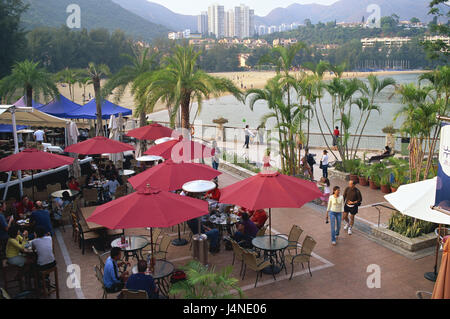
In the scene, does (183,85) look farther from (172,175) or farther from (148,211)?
(148,211)

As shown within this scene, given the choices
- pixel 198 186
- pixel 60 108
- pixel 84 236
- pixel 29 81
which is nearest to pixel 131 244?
pixel 84 236

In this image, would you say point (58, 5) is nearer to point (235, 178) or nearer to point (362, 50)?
point (362, 50)

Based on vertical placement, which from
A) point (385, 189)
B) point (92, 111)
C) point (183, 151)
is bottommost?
point (385, 189)

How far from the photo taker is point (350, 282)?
7.95m

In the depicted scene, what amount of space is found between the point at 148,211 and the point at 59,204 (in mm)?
5310

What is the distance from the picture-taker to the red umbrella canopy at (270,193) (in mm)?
7586

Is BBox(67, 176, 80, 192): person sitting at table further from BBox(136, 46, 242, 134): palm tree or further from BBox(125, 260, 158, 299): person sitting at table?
BBox(125, 260, 158, 299): person sitting at table

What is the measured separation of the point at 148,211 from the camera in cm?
685

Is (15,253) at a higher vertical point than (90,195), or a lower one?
higher

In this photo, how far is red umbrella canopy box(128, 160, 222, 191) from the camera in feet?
30.8

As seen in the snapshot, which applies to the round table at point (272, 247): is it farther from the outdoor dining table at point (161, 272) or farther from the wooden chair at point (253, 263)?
the outdoor dining table at point (161, 272)
